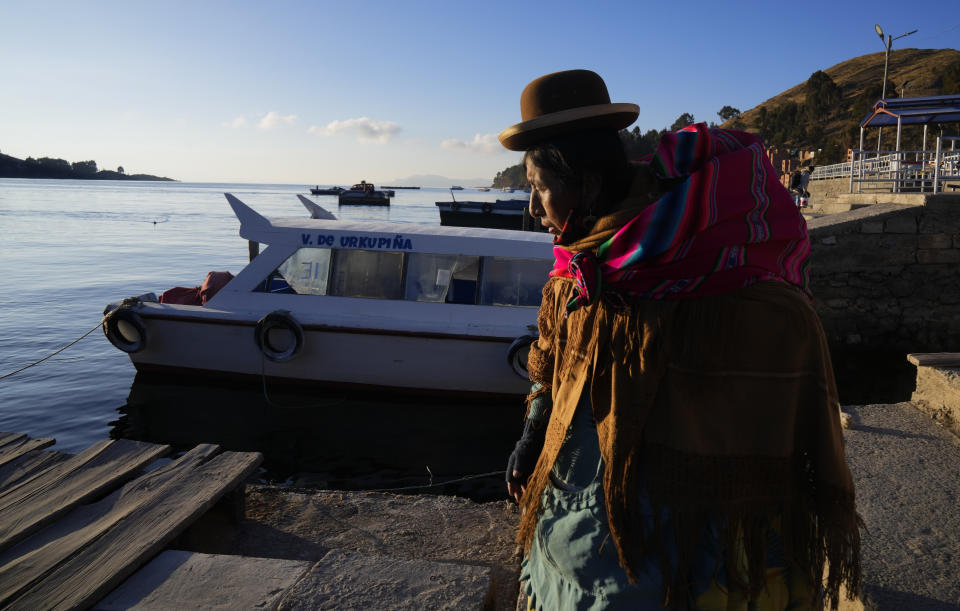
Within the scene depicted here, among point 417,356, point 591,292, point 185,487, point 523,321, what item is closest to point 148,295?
point 417,356

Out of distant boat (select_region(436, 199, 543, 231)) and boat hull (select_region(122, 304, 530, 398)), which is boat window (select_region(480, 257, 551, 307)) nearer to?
boat hull (select_region(122, 304, 530, 398))

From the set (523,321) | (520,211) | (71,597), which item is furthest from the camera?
(520,211)

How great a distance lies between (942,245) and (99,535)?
12.9 meters

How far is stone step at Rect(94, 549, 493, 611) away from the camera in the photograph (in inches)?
97.7

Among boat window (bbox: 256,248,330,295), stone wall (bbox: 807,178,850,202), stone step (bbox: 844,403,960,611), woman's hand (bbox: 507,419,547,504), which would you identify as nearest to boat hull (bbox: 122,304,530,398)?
boat window (bbox: 256,248,330,295)

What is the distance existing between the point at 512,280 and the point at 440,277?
0.88 metres

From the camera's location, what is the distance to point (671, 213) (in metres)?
1.23

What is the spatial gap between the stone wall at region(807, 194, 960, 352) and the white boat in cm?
624

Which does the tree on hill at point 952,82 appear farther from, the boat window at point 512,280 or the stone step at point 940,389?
the stone step at point 940,389

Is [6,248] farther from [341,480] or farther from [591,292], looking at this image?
[591,292]

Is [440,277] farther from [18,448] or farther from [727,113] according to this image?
[727,113]

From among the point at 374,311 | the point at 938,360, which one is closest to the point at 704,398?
the point at 938,360

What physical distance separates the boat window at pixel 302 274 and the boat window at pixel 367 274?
0.14m

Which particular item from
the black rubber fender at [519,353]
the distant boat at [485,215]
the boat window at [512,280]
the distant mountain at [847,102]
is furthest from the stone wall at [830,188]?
the distant mountain at [847,102]
